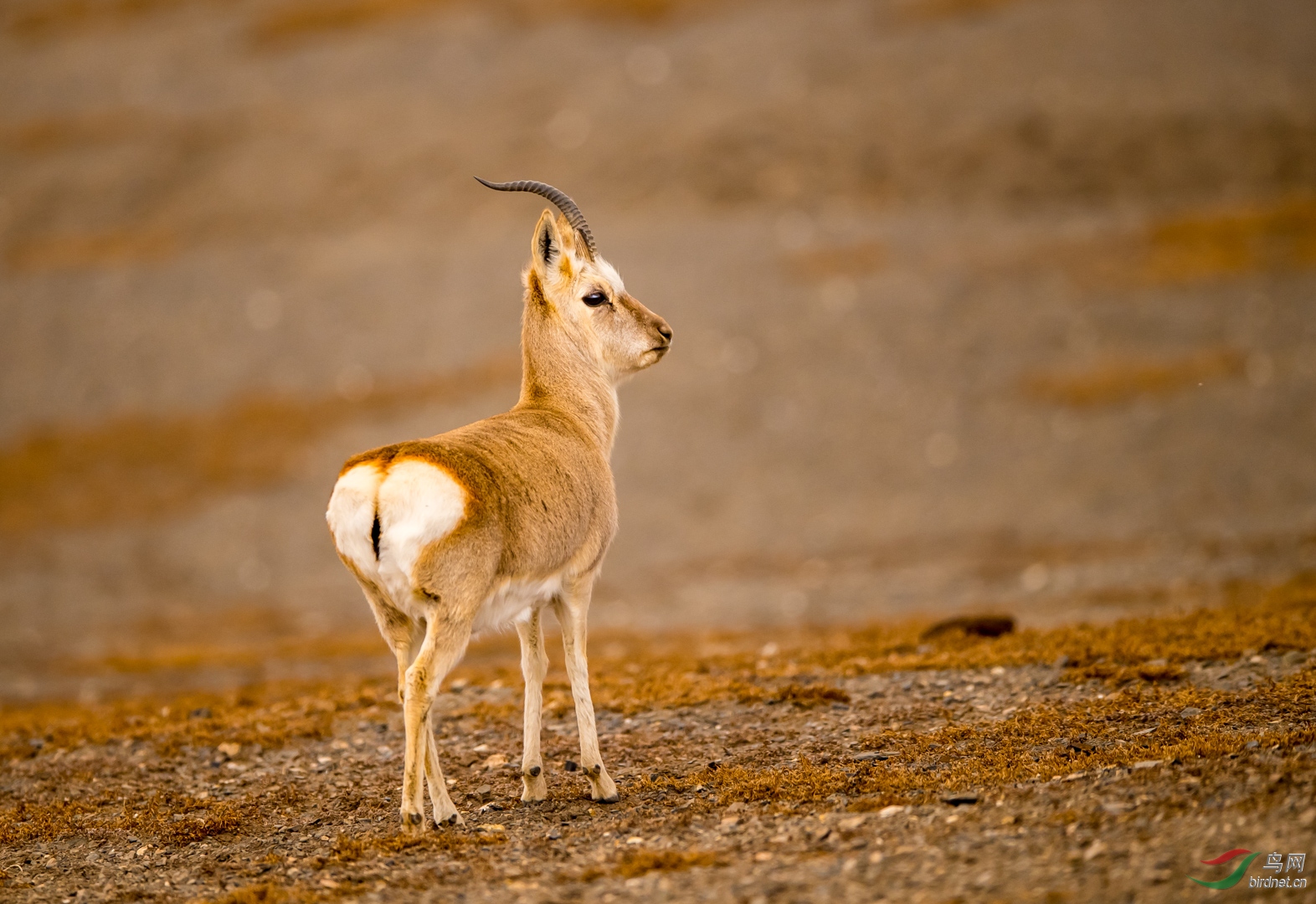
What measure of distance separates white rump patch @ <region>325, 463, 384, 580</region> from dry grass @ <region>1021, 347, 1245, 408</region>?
114ft

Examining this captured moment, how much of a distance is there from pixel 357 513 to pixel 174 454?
3742 centimetres

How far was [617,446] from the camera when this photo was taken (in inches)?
1655

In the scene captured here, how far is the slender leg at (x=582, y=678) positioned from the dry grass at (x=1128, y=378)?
3261 cm

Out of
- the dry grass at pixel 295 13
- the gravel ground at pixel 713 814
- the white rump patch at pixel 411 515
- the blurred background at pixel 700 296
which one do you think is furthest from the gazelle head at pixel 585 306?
the dry grass at pixel 295 13

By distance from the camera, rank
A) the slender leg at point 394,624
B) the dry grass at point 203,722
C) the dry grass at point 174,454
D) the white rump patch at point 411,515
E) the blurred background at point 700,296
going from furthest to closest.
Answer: the dry grass at point 174,454
the blurred background at point 700,296
the dry grass at point 203,722
the slender leg at point 394,624
the white rump patch at point 411,515

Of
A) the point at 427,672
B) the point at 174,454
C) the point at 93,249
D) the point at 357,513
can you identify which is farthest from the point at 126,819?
the point at 93,249

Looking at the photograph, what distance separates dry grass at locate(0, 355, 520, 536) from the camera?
41.8m

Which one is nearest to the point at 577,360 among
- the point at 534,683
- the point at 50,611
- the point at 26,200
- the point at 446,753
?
the point at 534,683

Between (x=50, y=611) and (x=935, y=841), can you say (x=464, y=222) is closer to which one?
(x=50, y=611)

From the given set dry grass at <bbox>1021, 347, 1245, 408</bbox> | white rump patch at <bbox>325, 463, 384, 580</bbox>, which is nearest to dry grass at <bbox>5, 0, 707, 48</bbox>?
dry grass at <bbox>1021, 347, 1245, 408</bbox>

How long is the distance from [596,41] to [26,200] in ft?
93.7

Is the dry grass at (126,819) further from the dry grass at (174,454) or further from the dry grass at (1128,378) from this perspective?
the dry grass at (1128,378)

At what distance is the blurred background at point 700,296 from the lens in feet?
118

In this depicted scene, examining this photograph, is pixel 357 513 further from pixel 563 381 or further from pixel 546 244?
pixel 546 244
